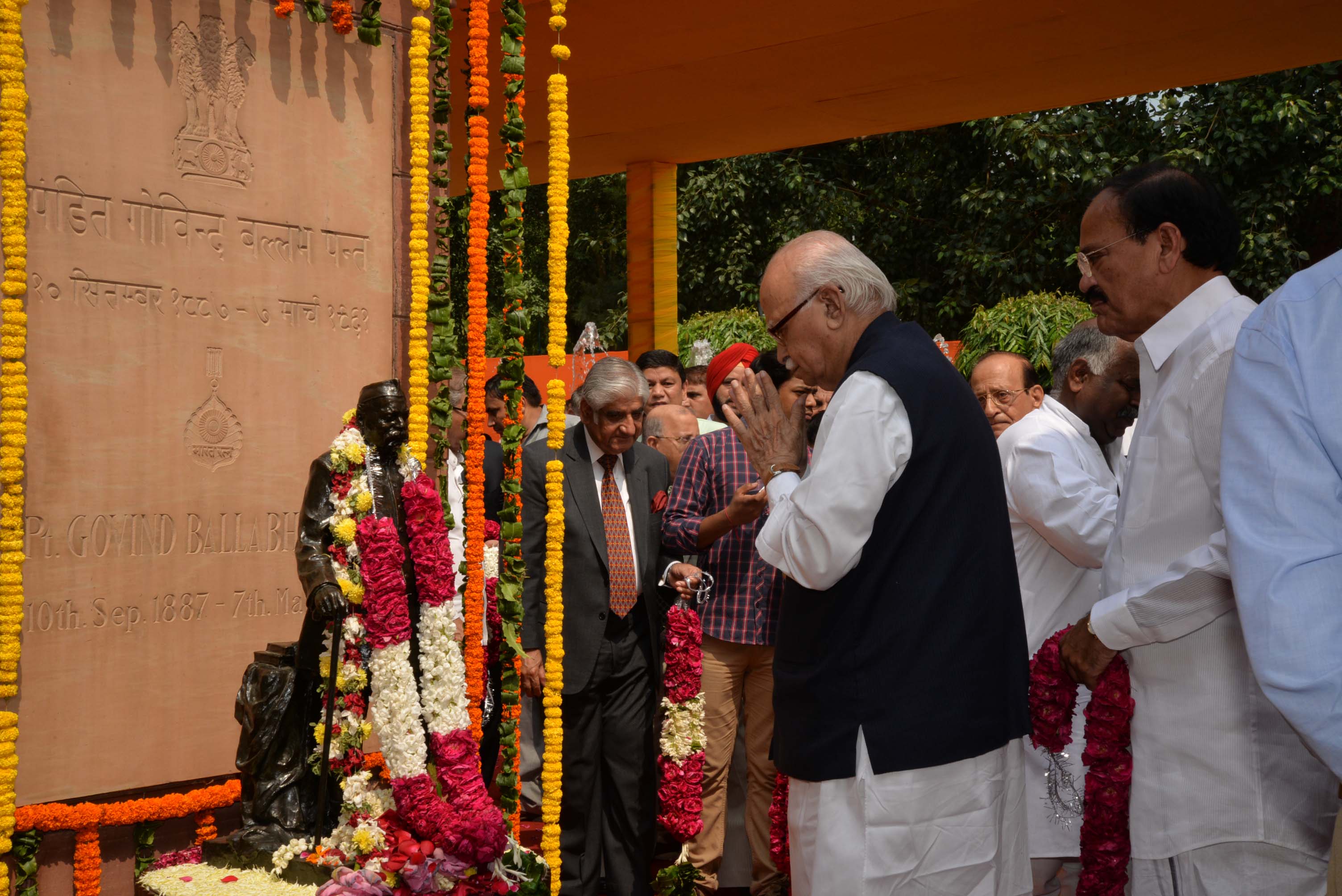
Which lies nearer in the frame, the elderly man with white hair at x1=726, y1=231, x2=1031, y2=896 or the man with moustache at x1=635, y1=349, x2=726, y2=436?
the elderly man with white hair at x1=726, y1=231, x2=1031, y2=896

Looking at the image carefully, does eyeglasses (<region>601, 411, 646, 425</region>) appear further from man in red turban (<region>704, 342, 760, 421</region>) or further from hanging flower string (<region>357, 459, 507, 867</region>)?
man in red turban (<region>704, 342, 760, 421</region>)

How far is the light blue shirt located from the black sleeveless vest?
1.06 metres

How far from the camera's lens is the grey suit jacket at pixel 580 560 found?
4.61 meters

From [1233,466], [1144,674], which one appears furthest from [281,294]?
[1233,466]

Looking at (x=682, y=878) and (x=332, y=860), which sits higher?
(x=332, y=860)

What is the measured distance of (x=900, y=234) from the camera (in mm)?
17141

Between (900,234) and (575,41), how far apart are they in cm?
1153

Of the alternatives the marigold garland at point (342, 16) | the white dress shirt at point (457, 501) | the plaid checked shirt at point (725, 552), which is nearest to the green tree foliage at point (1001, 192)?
the white dress shirt at point (457, 501)

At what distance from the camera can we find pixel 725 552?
15.8 ft

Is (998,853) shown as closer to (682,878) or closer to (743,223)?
(682,878)

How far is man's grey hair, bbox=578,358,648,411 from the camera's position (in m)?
4.59

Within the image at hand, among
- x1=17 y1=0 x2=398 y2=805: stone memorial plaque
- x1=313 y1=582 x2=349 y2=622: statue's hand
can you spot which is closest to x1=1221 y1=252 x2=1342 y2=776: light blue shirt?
x1=313 y1=582 x2=349 y2=622: statue's hand

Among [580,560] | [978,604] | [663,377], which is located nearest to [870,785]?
[978,604]

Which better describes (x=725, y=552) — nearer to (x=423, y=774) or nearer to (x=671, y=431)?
(x=671, y=431)
